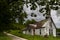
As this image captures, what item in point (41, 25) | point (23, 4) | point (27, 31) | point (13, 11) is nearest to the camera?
point (23, 4)

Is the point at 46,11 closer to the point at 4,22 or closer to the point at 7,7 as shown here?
the point at 7,7

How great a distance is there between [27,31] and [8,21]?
2355cm

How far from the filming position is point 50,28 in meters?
54.2

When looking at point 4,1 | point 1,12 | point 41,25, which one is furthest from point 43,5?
point 41,25

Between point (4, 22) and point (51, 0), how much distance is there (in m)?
9.95

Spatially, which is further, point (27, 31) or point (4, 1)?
point (27, 31)

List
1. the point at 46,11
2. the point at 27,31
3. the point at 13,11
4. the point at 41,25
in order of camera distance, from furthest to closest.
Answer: the point at 27,31 → the point at 41,25 → the point at 13,11 → the point at 46,11

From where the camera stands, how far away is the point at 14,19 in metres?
31.8

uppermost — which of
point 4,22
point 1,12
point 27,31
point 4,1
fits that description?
point 4,1

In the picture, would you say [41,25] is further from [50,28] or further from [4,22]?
[4,22]

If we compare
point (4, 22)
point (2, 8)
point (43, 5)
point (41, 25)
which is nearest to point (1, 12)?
point (2, 8)

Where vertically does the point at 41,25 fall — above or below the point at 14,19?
below

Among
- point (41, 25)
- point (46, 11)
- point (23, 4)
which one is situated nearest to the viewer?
point (46, 11)

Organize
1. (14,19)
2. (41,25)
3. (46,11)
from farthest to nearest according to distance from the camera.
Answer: (41,25) < (14,19) < (46,11)
